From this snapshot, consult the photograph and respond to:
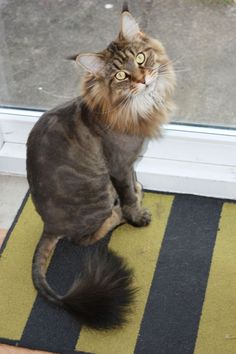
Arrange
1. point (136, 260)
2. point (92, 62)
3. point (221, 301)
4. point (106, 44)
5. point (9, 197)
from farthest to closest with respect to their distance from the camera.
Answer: point (9, 197)
point (106, 44)
point (136, 260)
point (221, 301)
point (92, 62)

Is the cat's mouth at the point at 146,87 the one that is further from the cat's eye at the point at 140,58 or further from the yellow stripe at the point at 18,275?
the yellow stripe at the point at 18,275

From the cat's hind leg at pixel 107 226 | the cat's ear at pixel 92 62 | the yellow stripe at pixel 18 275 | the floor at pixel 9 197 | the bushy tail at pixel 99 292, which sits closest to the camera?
the cat's ear at pixel 92 62

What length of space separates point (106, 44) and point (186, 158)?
1.58 ft

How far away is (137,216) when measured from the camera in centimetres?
184

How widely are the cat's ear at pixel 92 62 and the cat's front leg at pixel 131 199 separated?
36 centimetres

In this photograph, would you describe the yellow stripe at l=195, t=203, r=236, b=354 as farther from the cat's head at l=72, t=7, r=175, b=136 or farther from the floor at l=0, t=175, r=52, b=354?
the floor at l=0, t=175, r=52, b=354


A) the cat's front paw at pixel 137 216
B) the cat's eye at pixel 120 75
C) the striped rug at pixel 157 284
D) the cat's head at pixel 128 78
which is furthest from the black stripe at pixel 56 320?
the cat's eye at pixel 120 75

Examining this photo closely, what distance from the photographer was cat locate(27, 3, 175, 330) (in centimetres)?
146

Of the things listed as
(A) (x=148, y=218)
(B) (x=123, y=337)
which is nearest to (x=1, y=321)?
(B) (x=123, y=337)

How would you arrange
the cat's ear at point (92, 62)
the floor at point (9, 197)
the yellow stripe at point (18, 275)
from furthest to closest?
the floor at point (9, 197), the yellow stripe at point (18, 275), the cat's ear at point (92, 62)

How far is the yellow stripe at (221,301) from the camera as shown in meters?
1.56

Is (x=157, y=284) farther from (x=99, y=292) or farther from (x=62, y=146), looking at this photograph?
(x=62, y=146)

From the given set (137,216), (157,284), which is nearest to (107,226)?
(137,216)

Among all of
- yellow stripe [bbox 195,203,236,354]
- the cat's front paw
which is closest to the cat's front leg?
the cat's front paw
